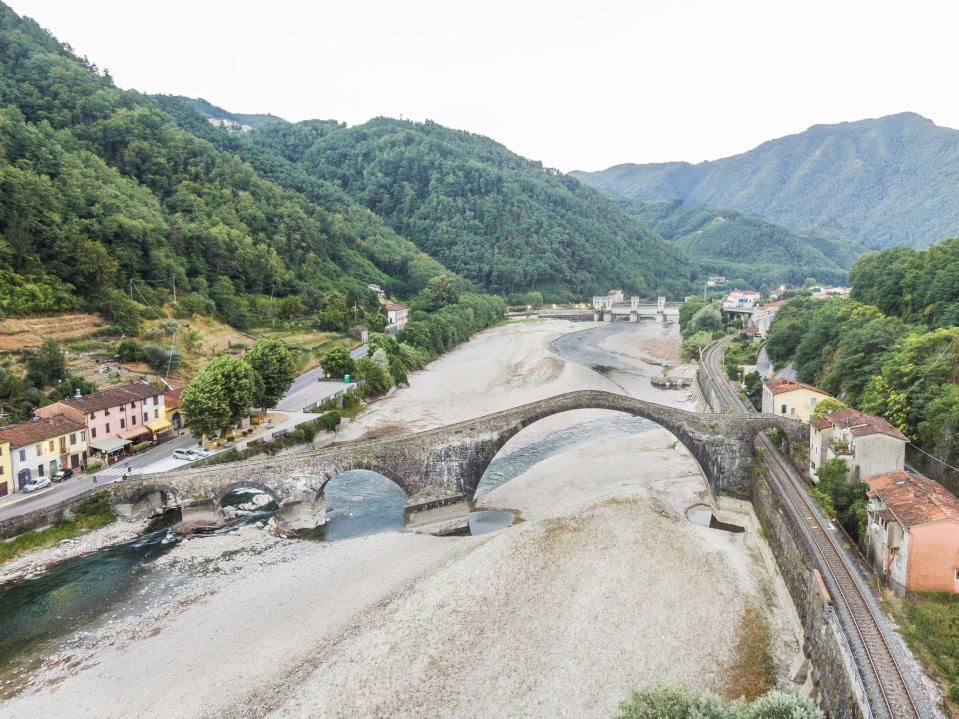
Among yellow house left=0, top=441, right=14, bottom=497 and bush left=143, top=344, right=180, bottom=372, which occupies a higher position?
bush left=143, top=344, right=180, bottom=372

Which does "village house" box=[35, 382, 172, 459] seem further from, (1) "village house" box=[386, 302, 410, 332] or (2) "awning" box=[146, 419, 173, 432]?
(1) "village house" box=[386, 302, 410, 332]

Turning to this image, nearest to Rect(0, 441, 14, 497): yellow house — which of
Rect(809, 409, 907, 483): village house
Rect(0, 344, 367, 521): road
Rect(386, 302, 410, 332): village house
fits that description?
Rect(0, 344, 367, 521): road

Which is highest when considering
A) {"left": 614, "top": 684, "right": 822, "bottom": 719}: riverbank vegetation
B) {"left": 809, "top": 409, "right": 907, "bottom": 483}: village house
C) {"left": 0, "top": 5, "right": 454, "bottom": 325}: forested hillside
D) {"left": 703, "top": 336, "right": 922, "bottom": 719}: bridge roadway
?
{"left": 0, "top": 5, "right": 454, "bottom": 325}: forested hillside

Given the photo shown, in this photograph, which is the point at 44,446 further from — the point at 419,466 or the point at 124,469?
the point at 419,466

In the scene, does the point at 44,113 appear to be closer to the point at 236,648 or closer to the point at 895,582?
the point at 236,648

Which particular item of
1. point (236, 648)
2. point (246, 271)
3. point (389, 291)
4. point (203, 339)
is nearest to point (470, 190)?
point (389, 291)
